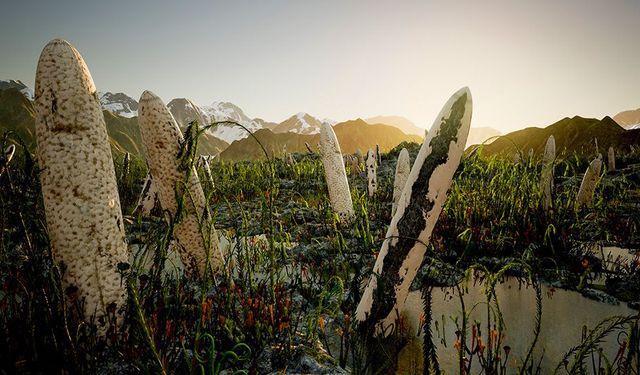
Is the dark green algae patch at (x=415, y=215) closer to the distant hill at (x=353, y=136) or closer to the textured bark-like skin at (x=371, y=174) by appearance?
the textured bark-like skin at (x=371, y=174)

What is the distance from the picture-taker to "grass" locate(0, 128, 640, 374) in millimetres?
1629

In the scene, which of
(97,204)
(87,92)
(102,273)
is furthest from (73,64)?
(102,273)

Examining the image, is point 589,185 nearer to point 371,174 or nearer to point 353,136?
point 371,174

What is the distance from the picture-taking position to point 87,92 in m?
1.96

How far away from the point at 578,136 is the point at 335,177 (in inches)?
1326

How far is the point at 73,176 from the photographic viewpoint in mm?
1861

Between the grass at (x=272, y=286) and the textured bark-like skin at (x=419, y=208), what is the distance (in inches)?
6.7

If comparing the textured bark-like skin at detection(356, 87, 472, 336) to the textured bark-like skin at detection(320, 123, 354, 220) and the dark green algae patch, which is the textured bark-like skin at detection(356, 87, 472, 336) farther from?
→ the textured bark-like skin at detection(320, 123, 354, 220)

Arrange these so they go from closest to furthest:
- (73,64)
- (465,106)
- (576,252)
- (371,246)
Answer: (73,64), (465,106), (576,252), (371,246)

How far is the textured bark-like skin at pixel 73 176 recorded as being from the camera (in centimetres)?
185

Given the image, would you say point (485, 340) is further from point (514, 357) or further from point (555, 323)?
point (555, 323)

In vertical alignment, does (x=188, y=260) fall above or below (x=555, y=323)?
above

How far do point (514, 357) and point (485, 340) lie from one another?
20 centimetres

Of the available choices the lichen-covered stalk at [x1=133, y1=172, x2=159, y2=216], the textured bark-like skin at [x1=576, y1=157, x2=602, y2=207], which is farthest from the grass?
the lichen-covered stalk at [x1=133, y1=172, x2=159, y2=216]
